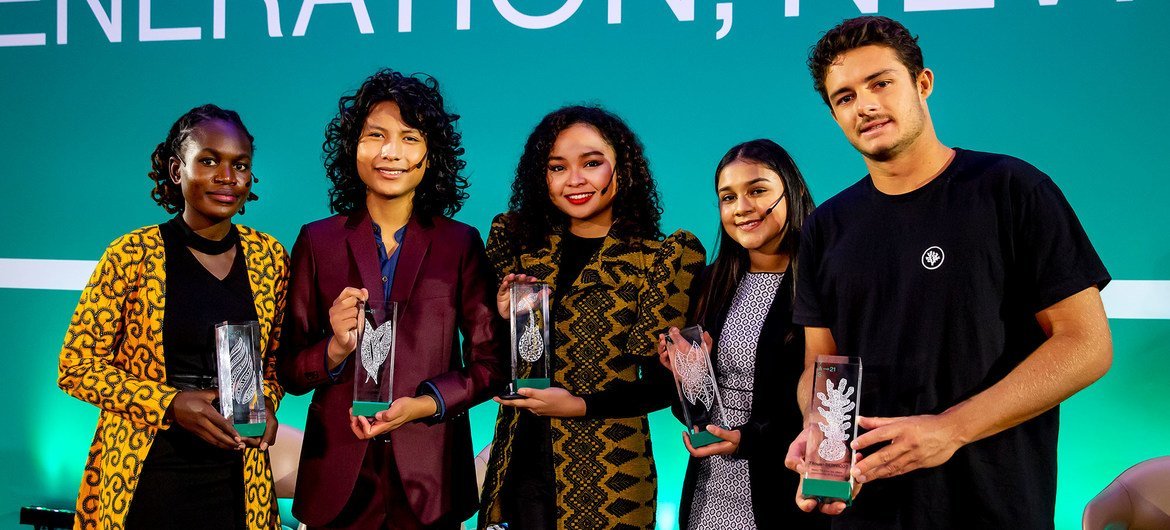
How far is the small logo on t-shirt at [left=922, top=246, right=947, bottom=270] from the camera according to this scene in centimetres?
202

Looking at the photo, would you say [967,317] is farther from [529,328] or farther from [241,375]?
[241,375]

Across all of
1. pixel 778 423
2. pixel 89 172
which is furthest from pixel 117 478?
pixel 89 172

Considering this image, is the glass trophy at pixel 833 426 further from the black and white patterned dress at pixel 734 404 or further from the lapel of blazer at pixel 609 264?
the lapel of blazer at pixel 609 264

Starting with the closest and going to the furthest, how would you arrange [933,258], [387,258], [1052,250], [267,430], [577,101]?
1. [1052,250]
2. [933,258]
3. [267,430]
4. [387,258]
5. [577,101]

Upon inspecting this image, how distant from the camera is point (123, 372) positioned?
8.56 feet

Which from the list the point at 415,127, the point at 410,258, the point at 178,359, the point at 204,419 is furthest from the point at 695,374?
the point at 178,359

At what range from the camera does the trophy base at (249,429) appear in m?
2.47

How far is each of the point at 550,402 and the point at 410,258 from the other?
570 millimetres

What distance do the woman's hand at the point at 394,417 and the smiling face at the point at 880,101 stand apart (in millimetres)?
1290

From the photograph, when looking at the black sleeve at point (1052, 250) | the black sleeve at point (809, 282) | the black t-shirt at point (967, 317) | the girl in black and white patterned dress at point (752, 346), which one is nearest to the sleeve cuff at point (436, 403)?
the girl in black and white patterned dress at point (752, 346)

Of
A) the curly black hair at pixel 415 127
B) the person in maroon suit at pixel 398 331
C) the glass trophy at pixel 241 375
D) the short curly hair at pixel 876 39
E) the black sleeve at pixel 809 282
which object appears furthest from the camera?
the curly black hair at pixel 415 127

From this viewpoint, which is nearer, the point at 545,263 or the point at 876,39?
the point at 876,39

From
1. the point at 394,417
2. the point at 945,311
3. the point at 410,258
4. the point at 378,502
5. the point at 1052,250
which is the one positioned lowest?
the point at 378,502

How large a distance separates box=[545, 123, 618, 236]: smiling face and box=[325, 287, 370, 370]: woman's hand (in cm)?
67
